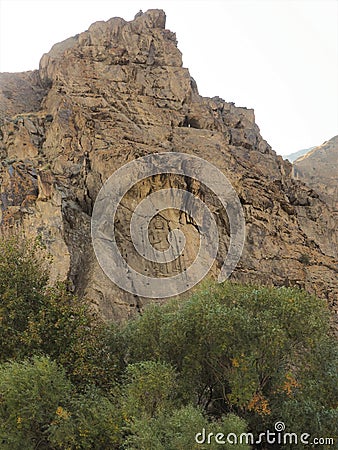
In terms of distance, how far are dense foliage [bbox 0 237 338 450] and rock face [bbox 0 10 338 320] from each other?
7806 millimetres

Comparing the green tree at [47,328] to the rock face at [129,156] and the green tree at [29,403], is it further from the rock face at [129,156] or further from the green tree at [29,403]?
the rock face at [129,156]

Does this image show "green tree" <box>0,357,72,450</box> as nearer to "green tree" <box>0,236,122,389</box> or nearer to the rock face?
"green tree" <box>0,236,122,389</box>

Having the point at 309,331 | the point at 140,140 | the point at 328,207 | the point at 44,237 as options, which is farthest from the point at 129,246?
the point at 328,207

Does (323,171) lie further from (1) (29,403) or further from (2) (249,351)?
(1) (29,403)

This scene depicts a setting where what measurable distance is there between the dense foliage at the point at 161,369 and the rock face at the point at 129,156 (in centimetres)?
781

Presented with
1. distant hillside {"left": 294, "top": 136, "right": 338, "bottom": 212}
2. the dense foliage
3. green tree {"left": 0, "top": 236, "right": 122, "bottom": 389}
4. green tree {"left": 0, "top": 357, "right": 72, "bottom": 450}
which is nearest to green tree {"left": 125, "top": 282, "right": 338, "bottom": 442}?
the dense foliage

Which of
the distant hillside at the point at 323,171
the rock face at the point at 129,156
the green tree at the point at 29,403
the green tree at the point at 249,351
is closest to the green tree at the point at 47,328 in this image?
the green tree at the point at 249,351

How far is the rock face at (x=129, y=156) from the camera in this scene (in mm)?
31750

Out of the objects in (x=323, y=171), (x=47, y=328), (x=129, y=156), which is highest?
(x=129, y=156)

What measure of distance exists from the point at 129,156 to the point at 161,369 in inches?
869

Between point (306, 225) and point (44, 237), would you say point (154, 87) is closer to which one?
point (306, 225)

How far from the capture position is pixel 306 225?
157 ft

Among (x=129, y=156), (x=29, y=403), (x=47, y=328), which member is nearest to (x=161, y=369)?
(x=29, y=403)

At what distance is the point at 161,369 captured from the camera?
1827cm
